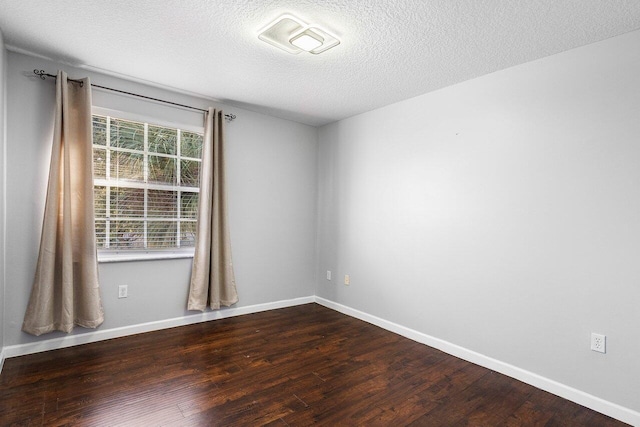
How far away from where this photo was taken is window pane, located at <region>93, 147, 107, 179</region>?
302 cm

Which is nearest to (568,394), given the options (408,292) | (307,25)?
(408,292)

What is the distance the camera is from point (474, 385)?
240 centimetres

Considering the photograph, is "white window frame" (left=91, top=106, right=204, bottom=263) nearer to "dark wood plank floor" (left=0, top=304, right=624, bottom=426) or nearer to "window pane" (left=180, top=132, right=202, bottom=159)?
"window pane" (left=180, top=132, right=202, bottom=159)

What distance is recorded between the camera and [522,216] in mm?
2551

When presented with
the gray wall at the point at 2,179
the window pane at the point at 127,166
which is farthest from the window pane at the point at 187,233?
the gray wall at the point at 2,179

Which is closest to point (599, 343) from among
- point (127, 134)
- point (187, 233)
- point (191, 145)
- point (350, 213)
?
point (350, 213)

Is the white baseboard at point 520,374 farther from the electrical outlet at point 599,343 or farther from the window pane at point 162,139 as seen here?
the window pane at point 162,139

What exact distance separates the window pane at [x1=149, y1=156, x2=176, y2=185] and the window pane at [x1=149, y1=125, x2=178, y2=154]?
0.09 meters

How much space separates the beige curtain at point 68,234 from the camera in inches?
104

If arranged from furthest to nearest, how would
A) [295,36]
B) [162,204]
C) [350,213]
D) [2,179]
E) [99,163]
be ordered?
[350,213] → [162,204] → [99,163] → [2,179] → [295,36]

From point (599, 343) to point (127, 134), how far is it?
415 cm

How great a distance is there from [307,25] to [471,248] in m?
2.19

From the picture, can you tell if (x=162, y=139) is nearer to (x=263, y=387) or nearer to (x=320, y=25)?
(x=320, y=25)

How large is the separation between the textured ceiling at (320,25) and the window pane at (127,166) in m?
0.74
